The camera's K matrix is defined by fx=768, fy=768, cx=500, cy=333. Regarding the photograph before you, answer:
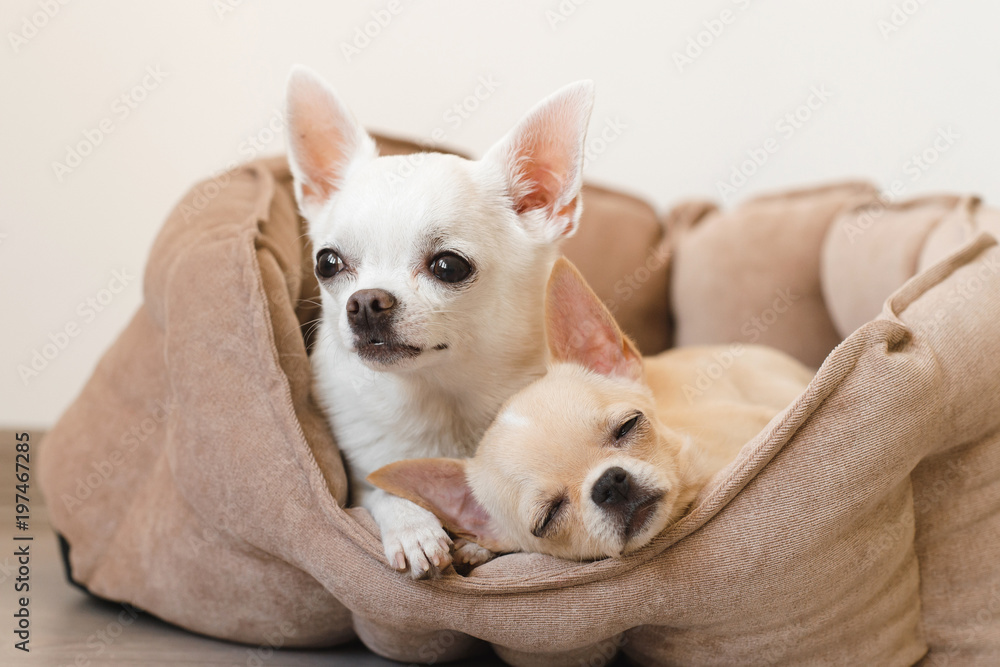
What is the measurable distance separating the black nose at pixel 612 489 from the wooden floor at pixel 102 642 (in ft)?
2.03

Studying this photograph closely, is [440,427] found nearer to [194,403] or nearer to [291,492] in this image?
[291,492]

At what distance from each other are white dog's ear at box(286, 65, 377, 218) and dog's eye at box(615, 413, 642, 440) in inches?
32.9

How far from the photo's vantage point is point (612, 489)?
1.18 meters

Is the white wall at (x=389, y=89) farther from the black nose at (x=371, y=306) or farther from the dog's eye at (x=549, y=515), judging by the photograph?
the dog's eye at (x=549, y=515)

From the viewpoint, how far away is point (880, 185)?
2.97m

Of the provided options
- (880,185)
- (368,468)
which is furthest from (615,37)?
(368,468)

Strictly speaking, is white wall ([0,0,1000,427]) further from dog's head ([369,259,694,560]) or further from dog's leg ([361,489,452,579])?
dog's leg ([361,489,452,579])

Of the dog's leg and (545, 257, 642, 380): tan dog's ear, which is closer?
the dog's leg

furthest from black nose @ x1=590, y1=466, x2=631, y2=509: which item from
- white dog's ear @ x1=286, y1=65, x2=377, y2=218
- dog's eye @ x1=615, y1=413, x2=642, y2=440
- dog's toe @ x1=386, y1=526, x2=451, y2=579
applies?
white dog's ear @ x1=286, y1=65, x2=377, y2=218

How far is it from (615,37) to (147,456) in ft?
7.32

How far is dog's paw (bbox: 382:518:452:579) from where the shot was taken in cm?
124

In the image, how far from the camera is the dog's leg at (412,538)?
1238mm

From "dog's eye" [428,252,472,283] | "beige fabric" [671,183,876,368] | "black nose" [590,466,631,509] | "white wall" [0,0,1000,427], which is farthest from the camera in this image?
"white wall" [0,0,1000,427]

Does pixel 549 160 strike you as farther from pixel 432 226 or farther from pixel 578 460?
pixel 578 460
